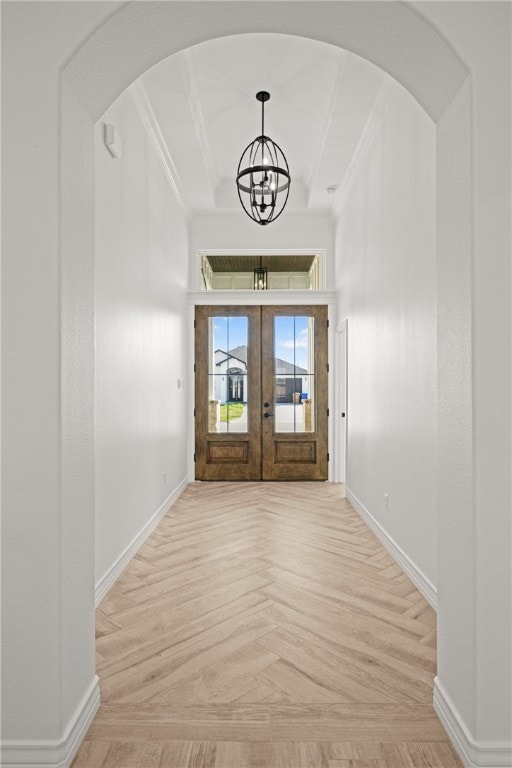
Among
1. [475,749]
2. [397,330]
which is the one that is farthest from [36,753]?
[397,330]

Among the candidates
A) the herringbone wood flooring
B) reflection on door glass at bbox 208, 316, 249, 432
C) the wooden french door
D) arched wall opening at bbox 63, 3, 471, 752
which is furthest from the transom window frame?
arched wall opening at bbox 63, 3, 471, 752

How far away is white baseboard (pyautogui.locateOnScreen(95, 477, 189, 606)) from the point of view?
2.71 metres

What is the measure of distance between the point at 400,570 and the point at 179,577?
1.47 meters

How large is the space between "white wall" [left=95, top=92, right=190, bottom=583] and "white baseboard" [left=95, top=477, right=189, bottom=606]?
0.04 m

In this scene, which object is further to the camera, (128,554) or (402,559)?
(128,554)

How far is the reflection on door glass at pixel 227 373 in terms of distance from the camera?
20.1 ft

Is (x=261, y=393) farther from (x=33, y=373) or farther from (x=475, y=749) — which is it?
(x=475, y=749)

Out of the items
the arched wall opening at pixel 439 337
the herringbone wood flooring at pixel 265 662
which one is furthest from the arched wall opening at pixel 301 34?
the herringbone wood flooring at pixel 265 662

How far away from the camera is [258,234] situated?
6012 mm

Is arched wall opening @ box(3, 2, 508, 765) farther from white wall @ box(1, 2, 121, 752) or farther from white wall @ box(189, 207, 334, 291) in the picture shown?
white wall @ box(189, 207, 334, 291)

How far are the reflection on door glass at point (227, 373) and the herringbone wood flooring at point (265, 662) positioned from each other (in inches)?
103

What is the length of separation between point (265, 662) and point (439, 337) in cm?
159

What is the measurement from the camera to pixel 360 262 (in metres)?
4.51

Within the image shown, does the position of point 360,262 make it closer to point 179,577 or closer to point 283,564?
point 283,564
